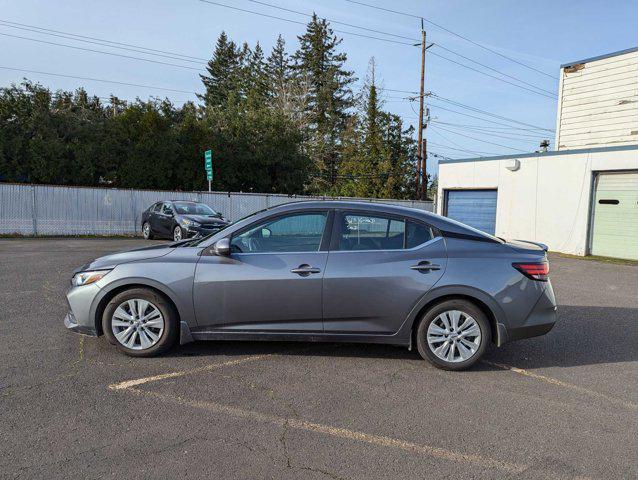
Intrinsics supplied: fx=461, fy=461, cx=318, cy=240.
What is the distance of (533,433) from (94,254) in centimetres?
1172

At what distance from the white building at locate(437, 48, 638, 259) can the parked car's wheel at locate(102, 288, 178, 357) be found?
14497 millimetres

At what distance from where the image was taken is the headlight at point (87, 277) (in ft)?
14.7

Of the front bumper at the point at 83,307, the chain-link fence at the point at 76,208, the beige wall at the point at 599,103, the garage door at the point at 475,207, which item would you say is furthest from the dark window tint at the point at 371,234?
the garage door at the point at 475,207

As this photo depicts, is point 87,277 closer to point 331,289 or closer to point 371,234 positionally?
point 331,289

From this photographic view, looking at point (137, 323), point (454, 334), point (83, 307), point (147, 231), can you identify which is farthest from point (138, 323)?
point (147, 231)

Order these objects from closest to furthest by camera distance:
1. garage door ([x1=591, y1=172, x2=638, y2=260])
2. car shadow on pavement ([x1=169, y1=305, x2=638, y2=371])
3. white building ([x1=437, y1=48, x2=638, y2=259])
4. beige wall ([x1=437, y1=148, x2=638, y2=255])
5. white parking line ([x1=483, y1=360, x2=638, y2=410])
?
1. white parking line ([x1=483, y1=360, x2=638, y2=410])
2. car shadow on pavement ([x1=169, y1=305, x2=638, y2=371])
3. garage door ([x1=591, y1=172, x2=638, y2=260])
4. white building ([x1=437, y1=48, x2=638, y2=259])
5. beige wall ([x1=437, y1=148, x2=638, y2=255])

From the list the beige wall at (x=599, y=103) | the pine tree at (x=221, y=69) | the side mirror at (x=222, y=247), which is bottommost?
the side mirror at (x=222, y=247)

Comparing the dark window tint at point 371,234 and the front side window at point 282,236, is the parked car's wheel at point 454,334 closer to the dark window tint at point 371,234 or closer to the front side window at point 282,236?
the dark window tint at point 371,234

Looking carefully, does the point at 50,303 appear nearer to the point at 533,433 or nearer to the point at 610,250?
the point at 533,433

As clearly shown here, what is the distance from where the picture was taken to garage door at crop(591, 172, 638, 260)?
1391 centimetres

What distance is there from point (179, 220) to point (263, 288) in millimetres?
11763

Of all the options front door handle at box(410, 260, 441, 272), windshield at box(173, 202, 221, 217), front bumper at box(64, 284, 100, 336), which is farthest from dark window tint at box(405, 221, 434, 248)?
windshield at box(173, 202, 221, 217)

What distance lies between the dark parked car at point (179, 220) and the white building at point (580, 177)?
10532 mm

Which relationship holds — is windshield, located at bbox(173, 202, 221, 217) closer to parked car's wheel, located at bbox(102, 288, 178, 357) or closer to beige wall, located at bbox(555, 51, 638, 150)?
parked car's wheel, located at bbox(102, 288, 178, 357)
